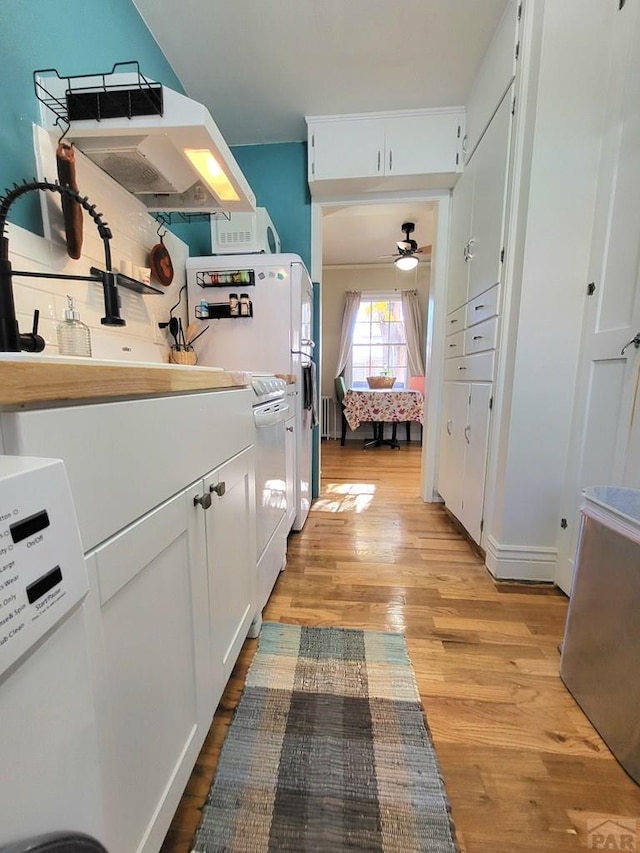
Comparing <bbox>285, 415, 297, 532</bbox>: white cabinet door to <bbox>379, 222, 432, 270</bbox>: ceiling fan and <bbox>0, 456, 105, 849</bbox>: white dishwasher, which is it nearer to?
<bbox>0, 456, 105, 849</bbox>: white dishwasher

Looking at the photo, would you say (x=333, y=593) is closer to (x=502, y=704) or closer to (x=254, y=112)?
(x=502, y=704)

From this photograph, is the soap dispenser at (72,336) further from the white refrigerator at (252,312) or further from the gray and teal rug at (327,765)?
the gray and teal rug at (327,765)

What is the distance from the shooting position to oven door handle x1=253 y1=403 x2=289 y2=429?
119cm

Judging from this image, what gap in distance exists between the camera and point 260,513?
1252mm

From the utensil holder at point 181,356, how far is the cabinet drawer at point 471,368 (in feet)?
4.87

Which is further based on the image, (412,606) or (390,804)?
(412,606)

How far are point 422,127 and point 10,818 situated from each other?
9.50 feet

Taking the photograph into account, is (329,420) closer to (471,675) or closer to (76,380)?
(471,675)

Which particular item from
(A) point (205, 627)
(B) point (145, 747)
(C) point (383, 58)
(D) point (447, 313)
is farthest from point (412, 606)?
(C) point (383, 58)

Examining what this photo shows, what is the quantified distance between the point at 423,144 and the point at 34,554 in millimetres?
2701

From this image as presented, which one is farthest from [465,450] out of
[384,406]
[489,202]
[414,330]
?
A: [414,330]

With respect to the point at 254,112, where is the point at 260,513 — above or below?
below

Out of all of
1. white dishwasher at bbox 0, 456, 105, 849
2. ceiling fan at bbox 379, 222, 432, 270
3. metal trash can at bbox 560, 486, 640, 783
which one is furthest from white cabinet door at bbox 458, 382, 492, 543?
ceiling fan at bbox 379, 222, 432, 270

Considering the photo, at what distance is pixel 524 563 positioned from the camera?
1.62m
